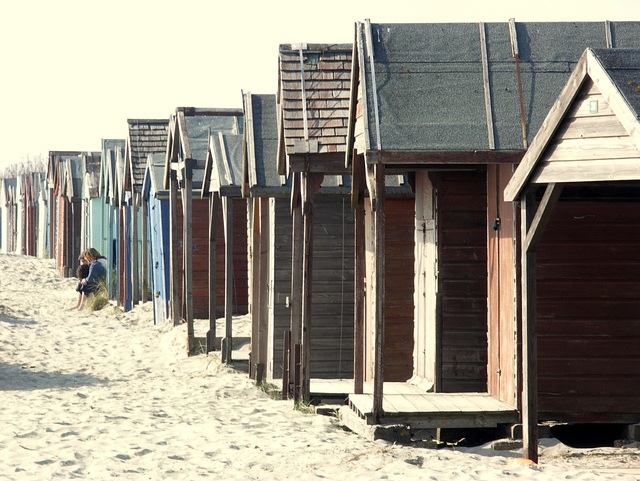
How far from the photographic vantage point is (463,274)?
31.4 feet

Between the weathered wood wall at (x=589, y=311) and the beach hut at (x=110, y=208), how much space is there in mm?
17813

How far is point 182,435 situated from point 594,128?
4684 mm

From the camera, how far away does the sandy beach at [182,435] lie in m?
6.93

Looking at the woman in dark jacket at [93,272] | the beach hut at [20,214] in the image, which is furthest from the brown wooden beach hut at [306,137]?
the beach hut at [20,214]

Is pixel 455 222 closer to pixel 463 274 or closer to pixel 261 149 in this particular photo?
pixel 463 274

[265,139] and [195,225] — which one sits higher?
[265,139]

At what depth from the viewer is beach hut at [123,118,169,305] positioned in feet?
71.1

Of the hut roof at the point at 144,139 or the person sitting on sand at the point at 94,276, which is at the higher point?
the hut roof at the point at 144,139

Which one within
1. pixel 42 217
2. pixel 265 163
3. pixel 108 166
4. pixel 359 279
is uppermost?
pixel 108 166

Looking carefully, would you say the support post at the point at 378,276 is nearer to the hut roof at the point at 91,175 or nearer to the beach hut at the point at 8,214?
the hut roof at the point at 91,175

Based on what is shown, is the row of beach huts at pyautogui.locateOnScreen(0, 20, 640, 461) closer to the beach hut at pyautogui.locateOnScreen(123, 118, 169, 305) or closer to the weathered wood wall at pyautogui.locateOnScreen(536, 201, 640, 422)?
the weathered wood wall at pyautogui.locateOnScreen(536, 201, 640, 422)

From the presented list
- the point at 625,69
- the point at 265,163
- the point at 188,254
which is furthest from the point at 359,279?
the point at 188,254

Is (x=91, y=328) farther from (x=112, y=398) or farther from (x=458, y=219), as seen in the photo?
(x=458, y=219)

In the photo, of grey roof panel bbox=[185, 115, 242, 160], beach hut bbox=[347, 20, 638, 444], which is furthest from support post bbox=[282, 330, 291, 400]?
grey roof panel bbox=[185, 115, 242, 160]
